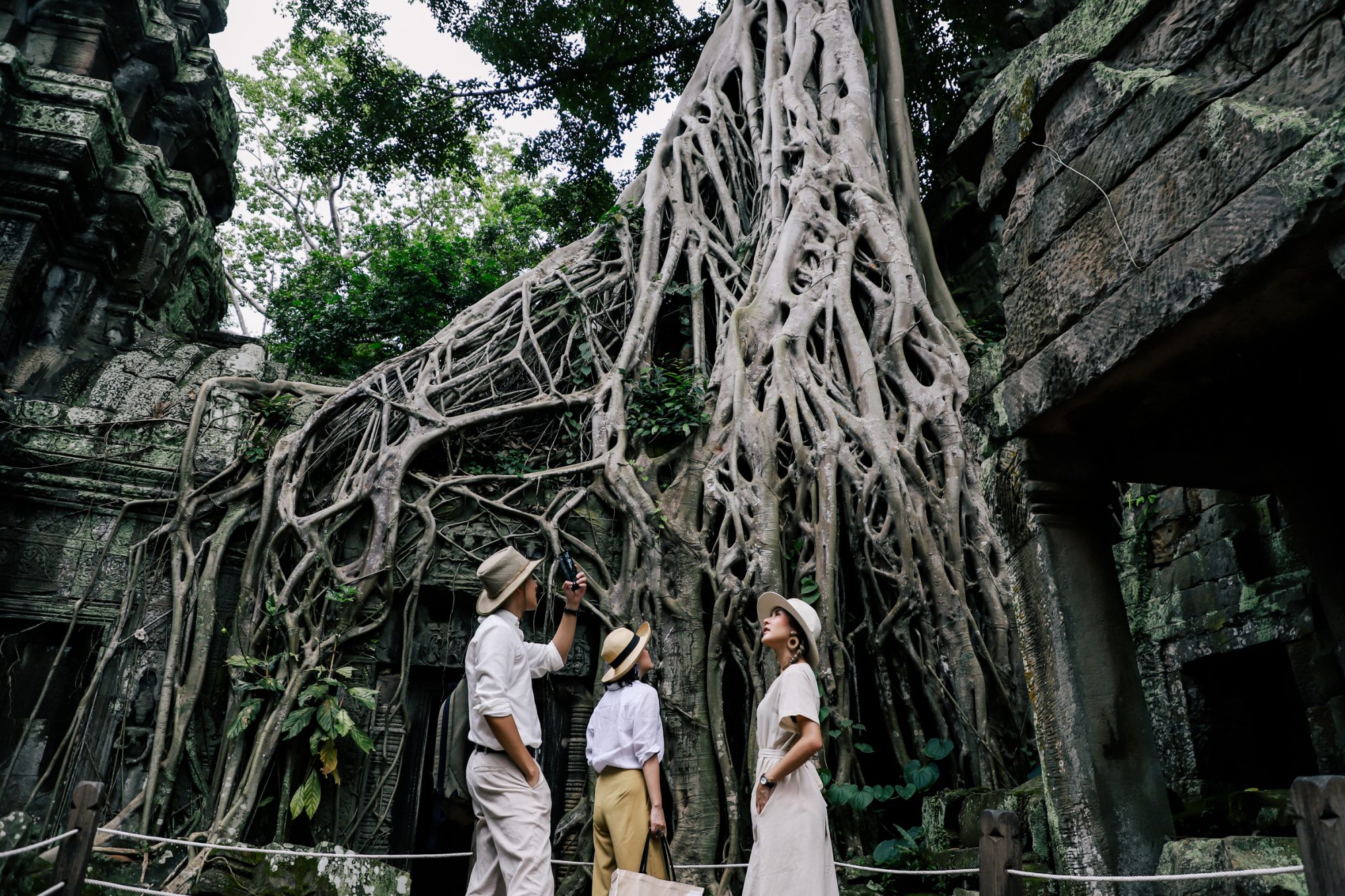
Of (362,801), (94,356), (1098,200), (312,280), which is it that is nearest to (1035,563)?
(1098,200)

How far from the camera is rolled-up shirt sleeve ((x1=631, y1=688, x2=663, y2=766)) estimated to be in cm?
360

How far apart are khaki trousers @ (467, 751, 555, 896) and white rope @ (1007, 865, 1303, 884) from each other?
1407mm

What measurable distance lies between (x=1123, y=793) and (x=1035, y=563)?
600 millimetres

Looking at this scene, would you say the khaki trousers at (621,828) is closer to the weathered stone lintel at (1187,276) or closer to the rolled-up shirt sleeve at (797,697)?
the rolled-up shirt sleeve at (797,697)

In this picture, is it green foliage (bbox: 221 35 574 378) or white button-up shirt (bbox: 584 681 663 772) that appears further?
green foliage (bbox: 221 35 574 378)

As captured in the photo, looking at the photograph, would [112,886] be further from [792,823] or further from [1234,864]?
[1234,864]

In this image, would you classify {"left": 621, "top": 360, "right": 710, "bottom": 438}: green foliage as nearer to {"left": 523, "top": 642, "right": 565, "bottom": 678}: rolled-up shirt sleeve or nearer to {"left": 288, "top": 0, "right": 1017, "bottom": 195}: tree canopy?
{"left": 523, "top": 642, "right": 565, "bottom": 678}: rolled-up shirt sleeve

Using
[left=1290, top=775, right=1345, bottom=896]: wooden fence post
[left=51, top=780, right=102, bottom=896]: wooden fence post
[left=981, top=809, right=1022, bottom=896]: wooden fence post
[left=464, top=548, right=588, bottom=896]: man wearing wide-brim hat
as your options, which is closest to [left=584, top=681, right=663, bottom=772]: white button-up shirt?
[left=464, top=548, right=588, bottom=896]: man wearing wide-brim hat

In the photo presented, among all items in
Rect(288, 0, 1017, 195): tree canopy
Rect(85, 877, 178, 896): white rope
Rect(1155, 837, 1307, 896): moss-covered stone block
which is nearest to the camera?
Rect(1155, 837, 1307, 896): moss-covered stone block

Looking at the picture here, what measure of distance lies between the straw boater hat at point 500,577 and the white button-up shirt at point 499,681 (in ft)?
0.17

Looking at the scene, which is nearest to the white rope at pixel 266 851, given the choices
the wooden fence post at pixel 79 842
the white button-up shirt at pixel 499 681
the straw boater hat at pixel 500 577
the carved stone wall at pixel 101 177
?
the wooden fence post at pixel 79 842

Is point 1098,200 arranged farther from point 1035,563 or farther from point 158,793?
point 158,793

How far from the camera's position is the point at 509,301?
21.5ft

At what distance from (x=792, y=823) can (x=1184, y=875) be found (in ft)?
3.57
